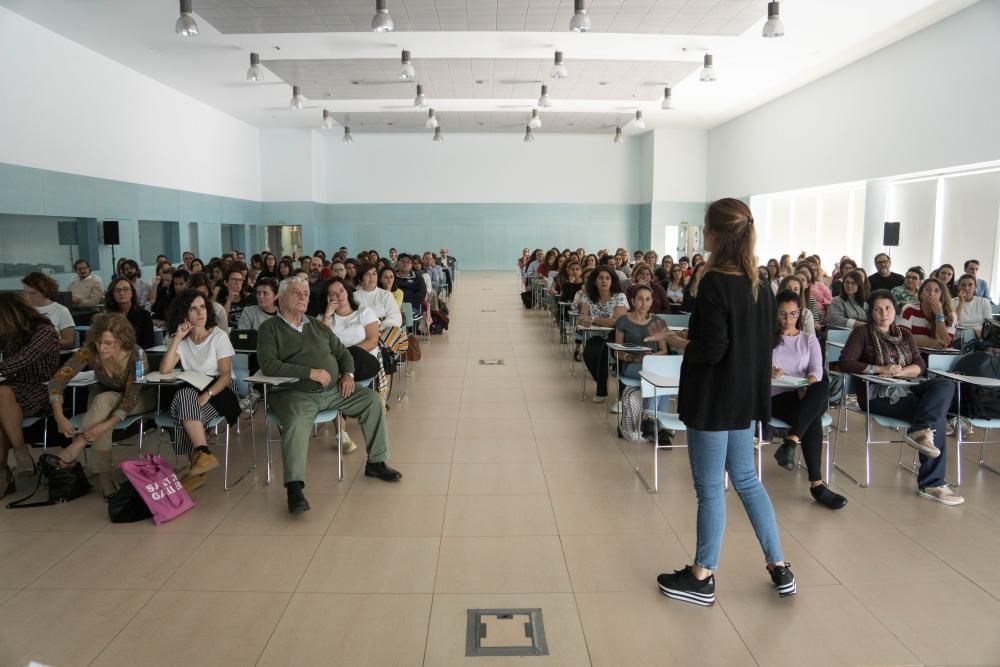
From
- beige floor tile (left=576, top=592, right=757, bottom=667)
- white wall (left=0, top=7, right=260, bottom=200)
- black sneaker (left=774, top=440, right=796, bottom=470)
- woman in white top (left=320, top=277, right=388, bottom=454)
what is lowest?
beige floor tile (left=576, top=592, right=757, bottom=667)

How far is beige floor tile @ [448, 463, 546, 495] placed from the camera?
4578mm

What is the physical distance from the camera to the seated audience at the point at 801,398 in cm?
440

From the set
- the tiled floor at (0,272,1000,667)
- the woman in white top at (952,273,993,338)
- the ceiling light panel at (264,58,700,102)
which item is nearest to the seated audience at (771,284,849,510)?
the tiled floor at (0,272,1000,667)

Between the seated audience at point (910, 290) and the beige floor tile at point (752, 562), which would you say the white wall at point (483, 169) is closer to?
the seated audience at point (910, 290)

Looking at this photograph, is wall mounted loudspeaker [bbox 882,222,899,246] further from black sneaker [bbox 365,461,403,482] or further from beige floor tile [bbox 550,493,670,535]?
black sneaker [bbox 365,461,403,482]

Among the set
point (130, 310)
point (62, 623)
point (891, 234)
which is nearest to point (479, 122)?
point (891, 234)

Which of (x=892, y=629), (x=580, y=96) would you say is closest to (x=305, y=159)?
(x=580, y=96)

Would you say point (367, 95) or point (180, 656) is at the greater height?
point (367, 95)

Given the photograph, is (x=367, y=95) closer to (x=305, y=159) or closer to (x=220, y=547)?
(x=305, y=159)

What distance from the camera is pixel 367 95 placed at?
16797 mm

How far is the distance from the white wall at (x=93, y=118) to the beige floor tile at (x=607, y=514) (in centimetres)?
975

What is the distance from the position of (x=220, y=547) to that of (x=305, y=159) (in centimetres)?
2136

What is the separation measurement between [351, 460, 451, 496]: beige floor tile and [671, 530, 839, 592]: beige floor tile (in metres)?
1.60

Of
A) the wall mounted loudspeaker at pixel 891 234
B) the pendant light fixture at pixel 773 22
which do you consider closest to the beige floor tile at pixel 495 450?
the pendant light fixture at pixel 773 22
